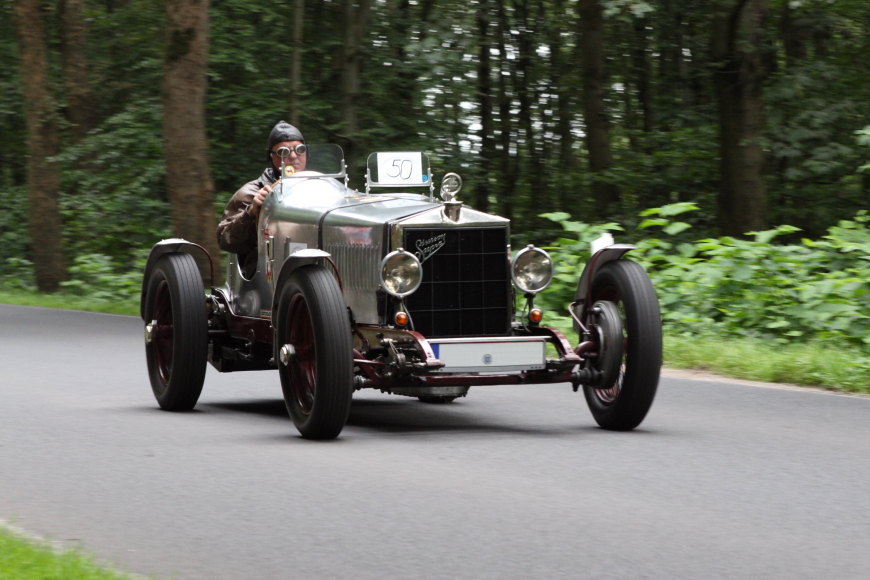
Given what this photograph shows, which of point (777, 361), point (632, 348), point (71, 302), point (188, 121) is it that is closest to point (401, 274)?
point (632, 348)

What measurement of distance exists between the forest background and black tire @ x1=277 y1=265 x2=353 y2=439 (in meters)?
7.07

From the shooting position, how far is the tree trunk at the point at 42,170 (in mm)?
23266

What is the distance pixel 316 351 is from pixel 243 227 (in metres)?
2.32

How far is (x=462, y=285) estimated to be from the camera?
7598mm

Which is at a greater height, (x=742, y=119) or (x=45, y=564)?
(x=742, y=119)

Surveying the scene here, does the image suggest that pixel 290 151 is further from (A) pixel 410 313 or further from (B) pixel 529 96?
(B) pixel 529 96

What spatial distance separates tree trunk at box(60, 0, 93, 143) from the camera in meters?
26.2

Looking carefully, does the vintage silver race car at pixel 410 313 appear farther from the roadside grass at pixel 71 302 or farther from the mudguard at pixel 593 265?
the roadside grass at pixel 71 302

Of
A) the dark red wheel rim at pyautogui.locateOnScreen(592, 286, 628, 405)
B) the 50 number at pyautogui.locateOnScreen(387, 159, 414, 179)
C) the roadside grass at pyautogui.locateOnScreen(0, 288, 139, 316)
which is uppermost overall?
the 50 number at pyautogui.locateOnScreen(387, 159, 414, 179)

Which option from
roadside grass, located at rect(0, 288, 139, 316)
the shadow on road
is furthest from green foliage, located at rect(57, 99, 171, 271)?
the shadow on road

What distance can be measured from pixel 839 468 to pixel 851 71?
16.2 meters

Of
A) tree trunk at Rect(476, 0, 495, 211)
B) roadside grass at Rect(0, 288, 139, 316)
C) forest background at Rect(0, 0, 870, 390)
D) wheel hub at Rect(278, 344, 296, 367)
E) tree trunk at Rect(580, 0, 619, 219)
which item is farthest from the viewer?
tree trunk at Rect(476, 0, 495, 211)

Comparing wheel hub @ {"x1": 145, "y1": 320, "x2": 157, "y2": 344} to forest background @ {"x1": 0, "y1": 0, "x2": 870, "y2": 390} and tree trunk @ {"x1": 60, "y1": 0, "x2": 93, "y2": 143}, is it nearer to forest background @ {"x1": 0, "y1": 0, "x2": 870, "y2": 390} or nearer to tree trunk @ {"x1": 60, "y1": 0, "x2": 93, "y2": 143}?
forest background @ {"x1": 0, "y1": 0, "x2": 870, "y2": 390}

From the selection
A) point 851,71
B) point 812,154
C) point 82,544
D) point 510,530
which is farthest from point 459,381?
point 851,71
